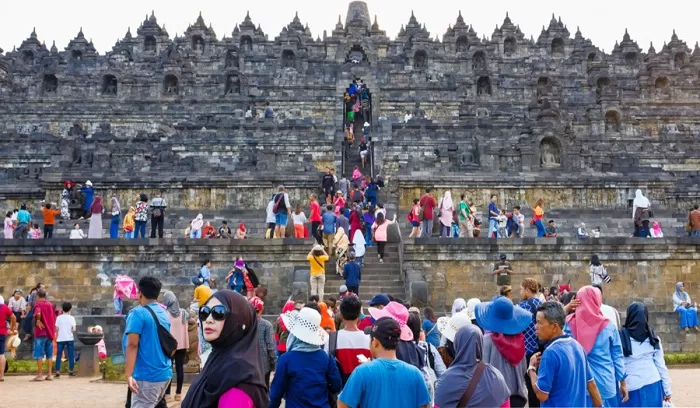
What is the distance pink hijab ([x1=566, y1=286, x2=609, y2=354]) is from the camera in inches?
269

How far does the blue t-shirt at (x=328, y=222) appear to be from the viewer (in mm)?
17188

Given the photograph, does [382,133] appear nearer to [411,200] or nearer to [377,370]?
[411,200]

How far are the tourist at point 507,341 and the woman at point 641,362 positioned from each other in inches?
61.0

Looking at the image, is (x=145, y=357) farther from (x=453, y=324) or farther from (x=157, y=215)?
(x=157, y=215)

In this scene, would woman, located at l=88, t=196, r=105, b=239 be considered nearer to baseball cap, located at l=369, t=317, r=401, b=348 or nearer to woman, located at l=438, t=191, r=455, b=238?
woman, located at l=438, t=191, r=455, b=238

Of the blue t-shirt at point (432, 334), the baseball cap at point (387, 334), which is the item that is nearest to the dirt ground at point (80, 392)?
the blue t-shirt at point (432, 334)

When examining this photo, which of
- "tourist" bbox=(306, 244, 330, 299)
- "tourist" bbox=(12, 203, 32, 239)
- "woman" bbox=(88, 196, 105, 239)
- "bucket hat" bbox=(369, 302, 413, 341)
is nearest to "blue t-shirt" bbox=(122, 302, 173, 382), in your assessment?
"bucket hat" bbox=(369, 302, 413, 341)

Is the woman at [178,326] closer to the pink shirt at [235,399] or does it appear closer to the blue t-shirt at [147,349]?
the blue t-shirt at [147,349]

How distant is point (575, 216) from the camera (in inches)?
946

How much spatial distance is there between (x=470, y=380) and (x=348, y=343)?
153 centimetres

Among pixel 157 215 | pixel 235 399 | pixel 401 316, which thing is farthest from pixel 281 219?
pixel 235 399

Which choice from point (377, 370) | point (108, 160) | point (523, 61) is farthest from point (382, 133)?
point (377, 370)

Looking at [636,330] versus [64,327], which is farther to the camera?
[64,327]

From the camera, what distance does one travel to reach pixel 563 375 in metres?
5.62
